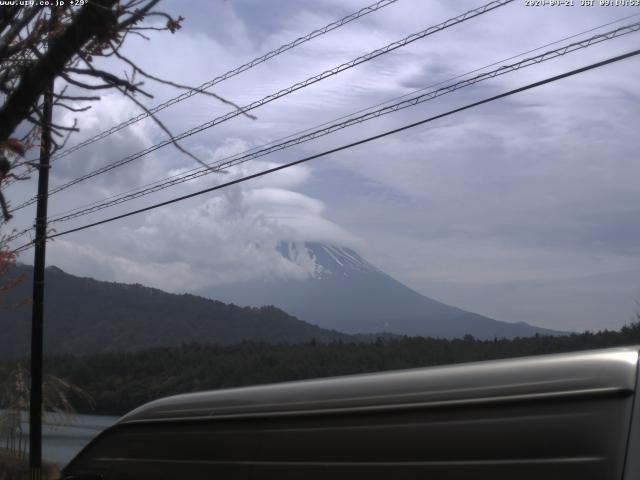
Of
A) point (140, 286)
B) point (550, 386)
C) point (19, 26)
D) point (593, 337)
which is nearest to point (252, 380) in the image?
point (593, 337)

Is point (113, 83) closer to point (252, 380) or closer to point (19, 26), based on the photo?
point (19, 26)

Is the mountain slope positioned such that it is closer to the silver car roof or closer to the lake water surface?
the lake water surface

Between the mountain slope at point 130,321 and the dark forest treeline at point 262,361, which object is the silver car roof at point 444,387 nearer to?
the dark forest treeline at point 262,361

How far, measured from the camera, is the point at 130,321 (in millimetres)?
30469

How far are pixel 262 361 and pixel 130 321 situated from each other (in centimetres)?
1875

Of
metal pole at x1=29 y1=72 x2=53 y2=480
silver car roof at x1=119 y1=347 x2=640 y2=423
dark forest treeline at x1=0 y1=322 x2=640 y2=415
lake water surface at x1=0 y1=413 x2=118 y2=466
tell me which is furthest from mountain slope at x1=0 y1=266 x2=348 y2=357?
silver car roof at x1=119 y1=347 x2=640 y2=423

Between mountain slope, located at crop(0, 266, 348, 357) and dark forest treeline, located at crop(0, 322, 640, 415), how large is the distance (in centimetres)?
634

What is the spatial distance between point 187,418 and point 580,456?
2.31 m

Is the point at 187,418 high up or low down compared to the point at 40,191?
down

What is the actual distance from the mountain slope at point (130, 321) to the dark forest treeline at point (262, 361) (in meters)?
6.34

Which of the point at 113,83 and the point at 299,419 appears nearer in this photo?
the point at 299,419

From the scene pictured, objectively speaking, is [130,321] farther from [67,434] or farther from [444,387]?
[444,387]

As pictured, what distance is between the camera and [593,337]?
21.7 ft

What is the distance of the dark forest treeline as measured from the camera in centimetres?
785
